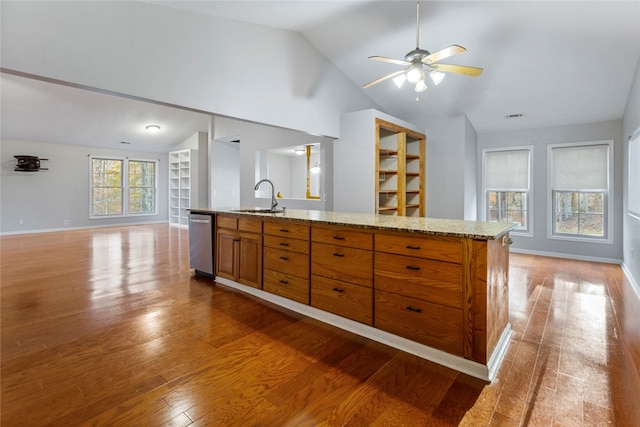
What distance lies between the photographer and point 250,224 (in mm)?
3252

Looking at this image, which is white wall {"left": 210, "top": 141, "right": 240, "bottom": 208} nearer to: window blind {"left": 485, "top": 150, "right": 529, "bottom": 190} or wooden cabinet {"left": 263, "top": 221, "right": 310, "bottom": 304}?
wooden cabinet {"left": 263, "top": 221, "right": 310, "bottom": 304}

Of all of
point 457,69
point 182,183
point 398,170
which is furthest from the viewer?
point 182,183

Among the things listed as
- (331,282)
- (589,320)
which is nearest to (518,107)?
(589,320)

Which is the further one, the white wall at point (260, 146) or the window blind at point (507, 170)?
the window blind at point (507, 170)

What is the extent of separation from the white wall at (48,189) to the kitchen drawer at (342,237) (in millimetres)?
8841

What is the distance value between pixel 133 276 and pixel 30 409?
2608 millimetres

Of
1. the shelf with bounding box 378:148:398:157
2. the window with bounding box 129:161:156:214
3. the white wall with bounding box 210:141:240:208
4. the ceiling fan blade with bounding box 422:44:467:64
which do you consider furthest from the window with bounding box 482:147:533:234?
the window with bounding box 129:161:156:214

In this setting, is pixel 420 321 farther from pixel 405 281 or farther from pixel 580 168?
pixel 580 168

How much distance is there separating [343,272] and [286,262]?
668 millimetres

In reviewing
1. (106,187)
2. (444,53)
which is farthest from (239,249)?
(106,187)

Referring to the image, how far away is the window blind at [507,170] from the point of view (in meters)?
5.81

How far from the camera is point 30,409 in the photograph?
1.58 metres

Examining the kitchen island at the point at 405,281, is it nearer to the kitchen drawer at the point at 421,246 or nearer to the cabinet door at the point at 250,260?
the kitchen drawer at the point at 421,246

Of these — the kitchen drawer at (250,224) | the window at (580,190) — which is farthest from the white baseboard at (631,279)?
the kitchen drawer at (250,224)
